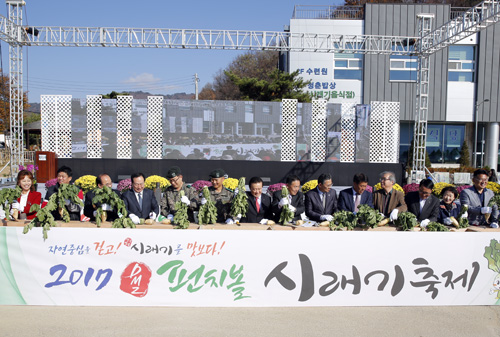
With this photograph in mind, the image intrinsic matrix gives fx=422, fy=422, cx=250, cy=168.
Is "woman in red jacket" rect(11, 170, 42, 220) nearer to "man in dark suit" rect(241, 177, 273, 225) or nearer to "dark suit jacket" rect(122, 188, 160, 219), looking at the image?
"dark suit jacket" rect(122, 188, 160, 219)

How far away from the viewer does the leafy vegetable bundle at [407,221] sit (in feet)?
14.3

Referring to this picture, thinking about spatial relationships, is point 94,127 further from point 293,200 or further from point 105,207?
point 293,200

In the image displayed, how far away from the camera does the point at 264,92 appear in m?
23.3

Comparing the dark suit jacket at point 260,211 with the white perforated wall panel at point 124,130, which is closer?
the dark suit jacket at point 260,211

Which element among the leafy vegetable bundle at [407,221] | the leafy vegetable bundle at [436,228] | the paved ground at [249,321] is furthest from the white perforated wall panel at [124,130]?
the leafy vegetable bundle at [436,228]

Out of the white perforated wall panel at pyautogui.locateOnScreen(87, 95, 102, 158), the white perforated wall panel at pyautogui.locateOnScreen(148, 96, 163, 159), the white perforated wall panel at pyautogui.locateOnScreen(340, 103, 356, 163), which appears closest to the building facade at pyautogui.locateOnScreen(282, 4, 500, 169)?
the white perforated wall panel at pyautogui.locateOnScreen(340, 103, 356, 163)

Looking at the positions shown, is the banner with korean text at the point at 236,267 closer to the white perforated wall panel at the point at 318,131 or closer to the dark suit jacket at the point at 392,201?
the dark suit jacket at the point at 392,201

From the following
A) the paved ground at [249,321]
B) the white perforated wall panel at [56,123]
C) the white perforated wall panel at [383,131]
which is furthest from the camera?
the white perforated wall panel at [383,131]

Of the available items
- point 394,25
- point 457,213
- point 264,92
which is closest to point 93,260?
point 457,213

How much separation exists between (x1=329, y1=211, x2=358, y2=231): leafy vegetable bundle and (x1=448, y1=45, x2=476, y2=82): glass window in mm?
22935

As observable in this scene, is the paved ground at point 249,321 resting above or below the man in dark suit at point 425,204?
below

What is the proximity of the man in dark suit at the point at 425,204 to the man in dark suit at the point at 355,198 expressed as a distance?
527 mm

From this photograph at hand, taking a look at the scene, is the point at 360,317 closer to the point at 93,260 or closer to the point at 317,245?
the point at 317,245

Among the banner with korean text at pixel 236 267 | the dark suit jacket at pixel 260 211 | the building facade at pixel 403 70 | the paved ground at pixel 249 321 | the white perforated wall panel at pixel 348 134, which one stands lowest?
the paved ground at pixel 249 321
